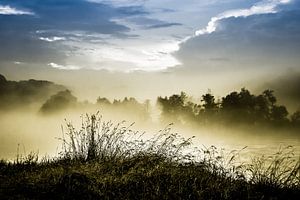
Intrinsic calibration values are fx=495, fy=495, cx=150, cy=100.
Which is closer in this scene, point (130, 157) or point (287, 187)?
point (287, 187)

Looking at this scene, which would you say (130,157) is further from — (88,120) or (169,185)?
(169,185)

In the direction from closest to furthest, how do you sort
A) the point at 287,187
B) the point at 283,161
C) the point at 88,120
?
the point at 287,187
the point at 283,161
the point at 88,120

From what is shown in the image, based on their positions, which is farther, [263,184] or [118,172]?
[118,172]

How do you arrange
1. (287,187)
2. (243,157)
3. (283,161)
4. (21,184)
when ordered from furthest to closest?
(243,157) → (283,161) → (287,187) → (21,184)

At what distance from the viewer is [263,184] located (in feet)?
38.5

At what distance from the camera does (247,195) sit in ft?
34.6

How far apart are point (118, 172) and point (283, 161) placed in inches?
165

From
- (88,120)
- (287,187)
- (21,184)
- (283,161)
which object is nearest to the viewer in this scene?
(21,184)

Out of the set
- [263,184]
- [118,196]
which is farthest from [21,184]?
[263,184]

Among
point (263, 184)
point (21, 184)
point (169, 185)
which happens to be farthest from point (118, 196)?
point (263, 184)

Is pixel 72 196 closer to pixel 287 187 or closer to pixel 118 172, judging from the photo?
pixel 118 172

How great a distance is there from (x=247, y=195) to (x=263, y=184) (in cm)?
133

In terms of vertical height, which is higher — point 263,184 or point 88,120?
point 88,120

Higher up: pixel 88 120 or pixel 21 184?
A: pixel 88 120
